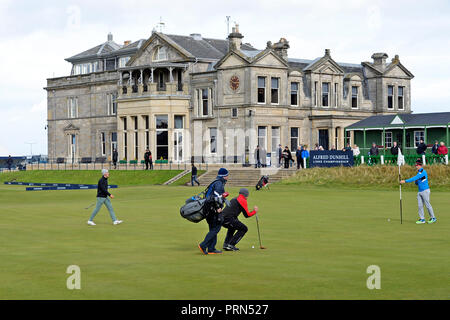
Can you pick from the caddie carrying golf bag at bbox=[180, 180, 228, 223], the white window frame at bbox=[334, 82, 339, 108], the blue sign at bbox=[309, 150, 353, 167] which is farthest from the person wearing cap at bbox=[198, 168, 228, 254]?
the white window frame at bbox=[334, 82, 339, 108]

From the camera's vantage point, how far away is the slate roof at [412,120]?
52.5 meters

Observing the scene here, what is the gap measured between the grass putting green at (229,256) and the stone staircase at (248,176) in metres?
19.4

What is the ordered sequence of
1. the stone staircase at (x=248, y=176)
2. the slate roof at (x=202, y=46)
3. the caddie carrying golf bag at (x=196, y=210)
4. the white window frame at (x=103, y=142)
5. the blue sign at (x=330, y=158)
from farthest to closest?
the white window frame at (x=103, y=142), the slate roof at (x=202, y=46), the stone staircase at (x=248, y=176), the blue sign at (x=330, y=158), the caddie carrying golf bag at (x=196, y=210)

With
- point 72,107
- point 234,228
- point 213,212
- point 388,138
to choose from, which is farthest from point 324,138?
point 213,212

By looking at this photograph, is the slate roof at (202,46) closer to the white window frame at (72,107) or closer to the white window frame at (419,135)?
the white window frame at (72,107)

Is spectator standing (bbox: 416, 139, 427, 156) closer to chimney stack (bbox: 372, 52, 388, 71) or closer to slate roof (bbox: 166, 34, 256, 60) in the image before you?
chimney stack (bbox: 372, 52, 388, 71)

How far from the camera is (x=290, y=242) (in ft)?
59.9

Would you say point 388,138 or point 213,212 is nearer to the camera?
point 213,212

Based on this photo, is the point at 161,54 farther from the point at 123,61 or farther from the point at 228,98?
the point at 123,61

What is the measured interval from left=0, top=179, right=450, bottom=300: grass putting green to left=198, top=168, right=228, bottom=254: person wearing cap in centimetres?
38

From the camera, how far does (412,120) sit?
54.5m

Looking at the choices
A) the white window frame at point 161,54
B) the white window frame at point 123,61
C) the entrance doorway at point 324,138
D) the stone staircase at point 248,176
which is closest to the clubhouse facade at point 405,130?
the entrance doorway at point 324,138

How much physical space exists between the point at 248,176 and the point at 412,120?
44.4 feet

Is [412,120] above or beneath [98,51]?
beneath
